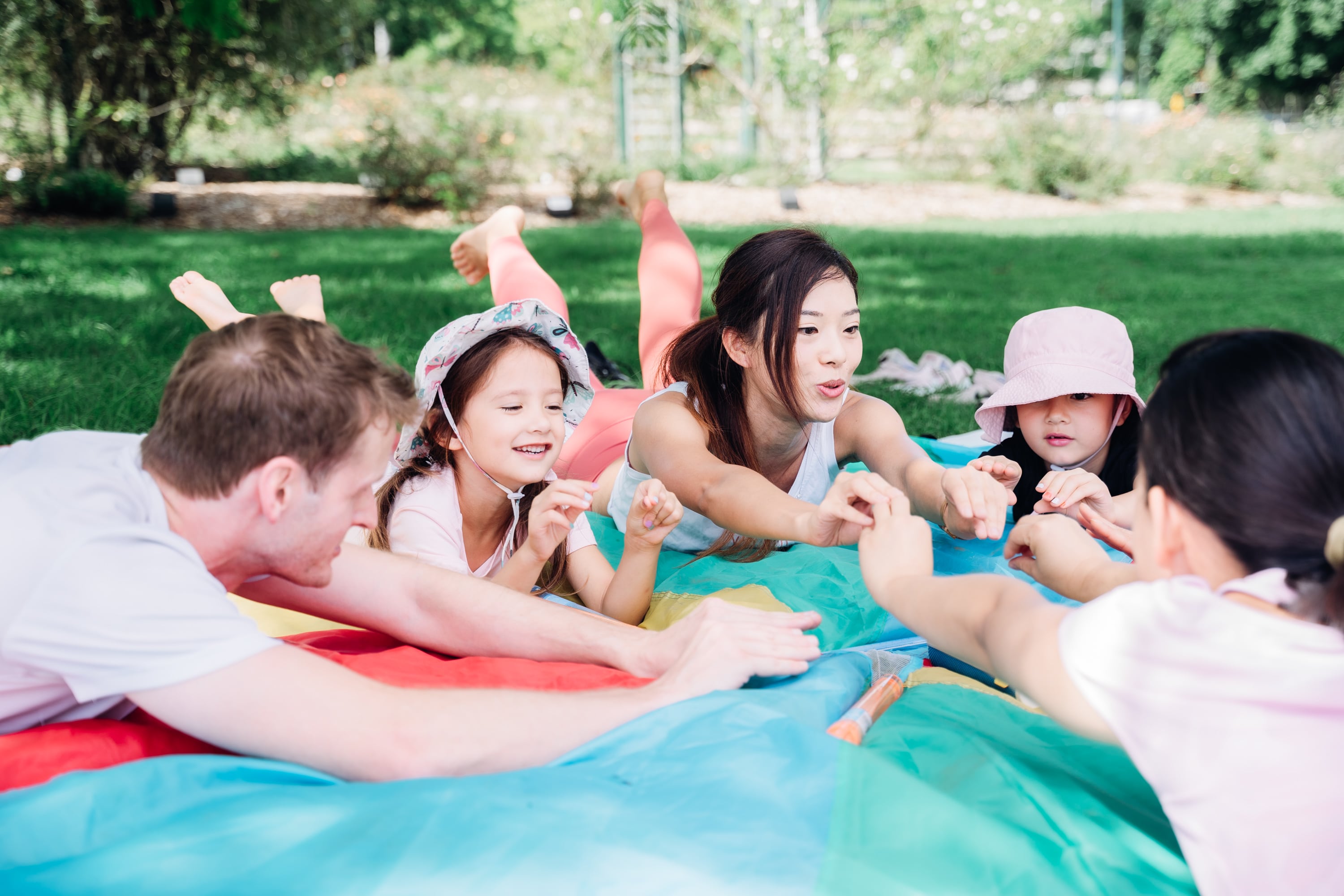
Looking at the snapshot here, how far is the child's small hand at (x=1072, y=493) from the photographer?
267cm

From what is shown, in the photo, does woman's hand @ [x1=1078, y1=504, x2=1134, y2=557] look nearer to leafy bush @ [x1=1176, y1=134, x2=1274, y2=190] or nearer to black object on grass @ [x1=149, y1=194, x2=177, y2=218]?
black object on grass @ [x1=149, y1=194, x2=177, y2=218]

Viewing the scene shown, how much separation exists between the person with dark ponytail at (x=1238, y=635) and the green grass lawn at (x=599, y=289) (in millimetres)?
2977

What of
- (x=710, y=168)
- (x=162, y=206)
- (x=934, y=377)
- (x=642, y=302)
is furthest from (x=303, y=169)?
(x=642, y=302)

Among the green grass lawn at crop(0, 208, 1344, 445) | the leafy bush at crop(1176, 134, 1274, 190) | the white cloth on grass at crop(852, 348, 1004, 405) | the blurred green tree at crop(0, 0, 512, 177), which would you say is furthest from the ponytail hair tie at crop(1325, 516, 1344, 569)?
the leafy bush at crop(1176, 134, 1274, 190)

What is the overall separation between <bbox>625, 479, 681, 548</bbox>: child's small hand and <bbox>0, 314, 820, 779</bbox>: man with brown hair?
539 millimetres

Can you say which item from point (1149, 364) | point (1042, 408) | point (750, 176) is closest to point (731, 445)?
point (1042, 408)

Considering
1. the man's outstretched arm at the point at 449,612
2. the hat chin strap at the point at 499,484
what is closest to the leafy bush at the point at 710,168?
the hat chin strap at the point at 499,484

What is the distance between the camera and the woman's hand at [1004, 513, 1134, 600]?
2.25 metres

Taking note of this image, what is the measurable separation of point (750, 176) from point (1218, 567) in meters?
14.6

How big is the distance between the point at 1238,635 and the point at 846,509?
95 centimetres

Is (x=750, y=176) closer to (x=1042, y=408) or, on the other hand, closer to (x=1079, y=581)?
(x=1042, y=408)

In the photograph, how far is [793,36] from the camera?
49.4 feet

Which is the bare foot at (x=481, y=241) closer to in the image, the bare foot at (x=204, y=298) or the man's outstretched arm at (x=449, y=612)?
the bare foot at (x=204, y=298)

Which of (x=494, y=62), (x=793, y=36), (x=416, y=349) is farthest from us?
(x=494, y=62)
